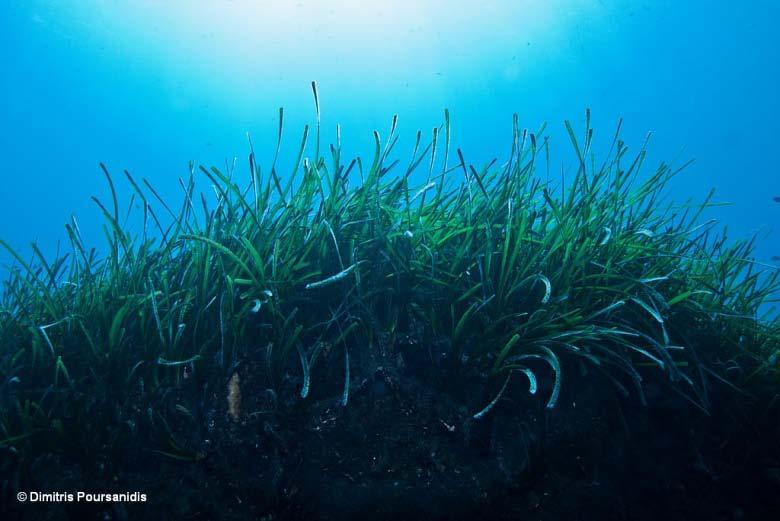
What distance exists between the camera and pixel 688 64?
7094cm

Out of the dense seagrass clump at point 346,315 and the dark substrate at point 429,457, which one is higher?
the dense seagrass clump at point 346,315

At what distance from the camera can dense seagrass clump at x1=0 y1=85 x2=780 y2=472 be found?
5.96 feet

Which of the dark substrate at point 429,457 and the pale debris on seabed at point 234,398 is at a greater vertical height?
the pale debris on seabed at point 234,398

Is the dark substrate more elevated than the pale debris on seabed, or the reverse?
the pale debris on seabed

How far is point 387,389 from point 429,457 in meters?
0.34

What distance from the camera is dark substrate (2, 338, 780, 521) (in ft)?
5.65

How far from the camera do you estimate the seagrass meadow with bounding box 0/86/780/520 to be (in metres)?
1.74

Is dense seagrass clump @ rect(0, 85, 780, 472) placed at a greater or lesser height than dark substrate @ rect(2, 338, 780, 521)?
greater

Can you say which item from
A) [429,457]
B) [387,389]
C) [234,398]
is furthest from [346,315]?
[429,457]

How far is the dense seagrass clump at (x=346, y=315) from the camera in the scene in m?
1.82

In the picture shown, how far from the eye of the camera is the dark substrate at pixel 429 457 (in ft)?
5.65

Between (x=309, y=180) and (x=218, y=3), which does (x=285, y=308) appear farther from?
(x=218, y=3)

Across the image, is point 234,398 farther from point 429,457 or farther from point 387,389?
point 429,457

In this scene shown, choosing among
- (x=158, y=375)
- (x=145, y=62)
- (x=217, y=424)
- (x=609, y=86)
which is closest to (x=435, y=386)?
(x=217, y=424)
